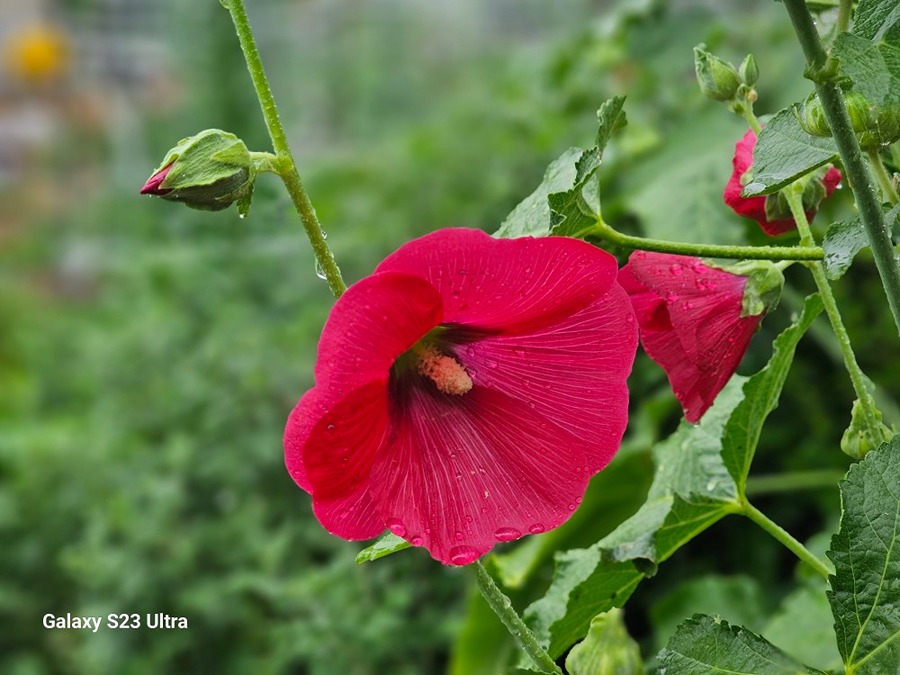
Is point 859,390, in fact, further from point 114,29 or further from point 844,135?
point 114,29

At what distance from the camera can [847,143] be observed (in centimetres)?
33

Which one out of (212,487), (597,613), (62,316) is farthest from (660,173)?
(62,316)

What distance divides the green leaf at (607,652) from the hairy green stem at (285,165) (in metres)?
0.18

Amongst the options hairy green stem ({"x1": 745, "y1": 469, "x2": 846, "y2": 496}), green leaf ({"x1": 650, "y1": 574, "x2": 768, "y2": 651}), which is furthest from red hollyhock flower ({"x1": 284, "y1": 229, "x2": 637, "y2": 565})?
hairy green stem ({"x1": 745, "y1": 469, "x2": 846, "y2": 496})

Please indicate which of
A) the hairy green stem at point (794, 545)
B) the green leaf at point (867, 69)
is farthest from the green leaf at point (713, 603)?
the green leaf at point (867, 69)

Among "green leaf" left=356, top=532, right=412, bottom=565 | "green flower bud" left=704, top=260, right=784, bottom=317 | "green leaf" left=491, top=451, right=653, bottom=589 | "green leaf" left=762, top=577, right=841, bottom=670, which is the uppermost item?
"green flower bud" left=704, top=260, right=784, bottom=317

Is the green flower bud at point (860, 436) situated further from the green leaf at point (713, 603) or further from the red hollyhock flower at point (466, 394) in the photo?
the green leaf at point (713, 603)

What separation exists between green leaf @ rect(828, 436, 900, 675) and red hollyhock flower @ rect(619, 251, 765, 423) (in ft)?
0.24

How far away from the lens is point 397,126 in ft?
9.12

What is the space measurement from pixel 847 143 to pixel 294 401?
1.04 metres

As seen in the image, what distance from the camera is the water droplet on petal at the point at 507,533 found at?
387 millimetres

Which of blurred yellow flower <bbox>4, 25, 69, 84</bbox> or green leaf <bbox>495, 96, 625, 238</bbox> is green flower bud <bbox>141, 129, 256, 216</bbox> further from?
blurred yellow flower <bbox>4, 25, 69, 84</bbox>

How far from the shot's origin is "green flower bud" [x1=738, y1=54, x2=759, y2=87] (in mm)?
437

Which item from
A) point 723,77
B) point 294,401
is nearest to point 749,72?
point 723,77
